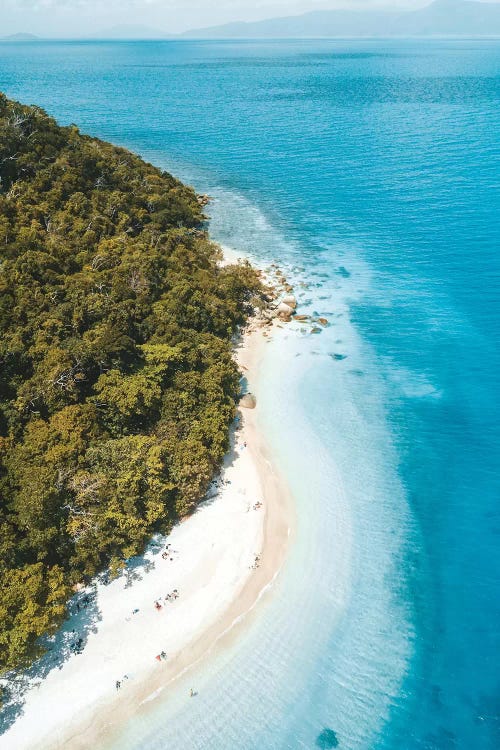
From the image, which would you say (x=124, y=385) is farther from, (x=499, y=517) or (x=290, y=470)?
(x=499, y=517)

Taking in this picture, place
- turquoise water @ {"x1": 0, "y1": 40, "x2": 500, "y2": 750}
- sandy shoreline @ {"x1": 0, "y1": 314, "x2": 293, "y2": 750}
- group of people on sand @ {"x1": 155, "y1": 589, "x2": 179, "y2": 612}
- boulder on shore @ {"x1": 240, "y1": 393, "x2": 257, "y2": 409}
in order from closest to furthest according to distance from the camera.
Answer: sandy shoreline @ {"x1": 0, "y1": 314, "x2": 293, "y2": 750}, turquoise water @ {"x1": 0, "y1": 40, "x2": 500, "y2": 750}, group of people on sand @ {"x1": 155, "y1": 589, "x2": 179, "y2": 612}, boulder on shore @ {"x1": 240, "y1": 393, "x2": 257, "y2": 409}

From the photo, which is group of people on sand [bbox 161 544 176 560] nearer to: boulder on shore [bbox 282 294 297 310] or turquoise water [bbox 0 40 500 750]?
turquoise water [bbox 0 40 500 750]

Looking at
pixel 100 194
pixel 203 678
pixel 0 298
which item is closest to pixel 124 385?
pixel 0 298

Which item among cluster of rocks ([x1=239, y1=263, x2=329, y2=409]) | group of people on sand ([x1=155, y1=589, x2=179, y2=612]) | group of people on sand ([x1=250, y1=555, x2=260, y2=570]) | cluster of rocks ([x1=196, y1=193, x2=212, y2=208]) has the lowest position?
group of people on sand ([x1=155, y1=589, x2=179, y2=612])

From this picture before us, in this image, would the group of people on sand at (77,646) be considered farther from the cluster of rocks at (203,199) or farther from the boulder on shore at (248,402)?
the cluster of rocks at (203,199)

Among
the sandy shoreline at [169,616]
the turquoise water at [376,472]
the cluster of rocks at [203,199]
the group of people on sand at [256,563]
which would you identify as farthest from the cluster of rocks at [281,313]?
the cluster of rocks at [203,199]

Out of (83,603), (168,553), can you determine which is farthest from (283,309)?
(83,603)

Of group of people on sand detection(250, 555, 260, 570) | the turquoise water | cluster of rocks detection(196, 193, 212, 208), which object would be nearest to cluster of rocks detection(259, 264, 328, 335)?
the turquoise water
